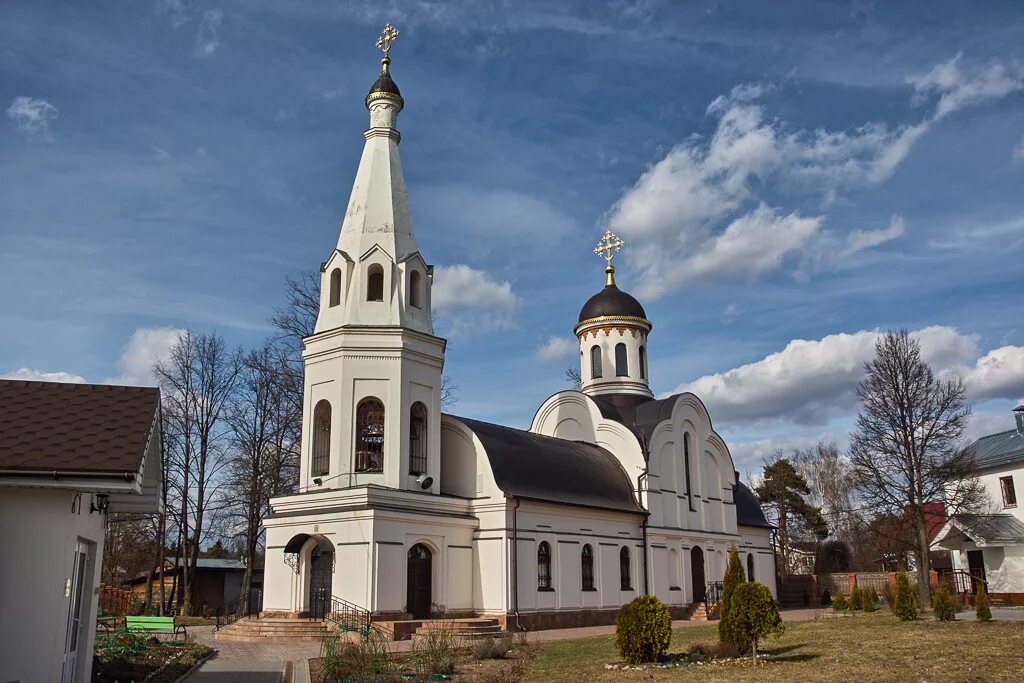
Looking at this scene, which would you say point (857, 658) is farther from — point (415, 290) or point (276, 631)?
point (415, 290)

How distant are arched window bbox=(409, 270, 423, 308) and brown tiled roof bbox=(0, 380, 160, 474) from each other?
15.9 m

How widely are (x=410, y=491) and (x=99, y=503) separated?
1360 centimetres

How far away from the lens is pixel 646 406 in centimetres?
3422

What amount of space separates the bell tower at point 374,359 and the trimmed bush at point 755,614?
11880 mm

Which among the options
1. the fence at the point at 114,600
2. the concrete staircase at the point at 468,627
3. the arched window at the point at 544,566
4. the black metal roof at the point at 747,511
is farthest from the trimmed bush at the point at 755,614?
the fence at the point at 114,600

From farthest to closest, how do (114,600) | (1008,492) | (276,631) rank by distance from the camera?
(114,600) < (1008,492) < (276,631)

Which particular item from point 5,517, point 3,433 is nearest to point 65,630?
point 5,517

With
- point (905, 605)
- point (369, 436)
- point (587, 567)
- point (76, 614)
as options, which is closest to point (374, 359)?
point (369, 436)

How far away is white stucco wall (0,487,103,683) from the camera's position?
Answer: 8.33 meters

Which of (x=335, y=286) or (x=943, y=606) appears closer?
(x=943, y=606)

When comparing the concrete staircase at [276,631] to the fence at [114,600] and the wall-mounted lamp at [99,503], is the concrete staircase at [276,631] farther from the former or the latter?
the fence at [114,600]

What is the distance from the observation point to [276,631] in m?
21.6

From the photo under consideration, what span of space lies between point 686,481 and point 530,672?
20.6 m

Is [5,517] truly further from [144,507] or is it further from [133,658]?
[133,658]
